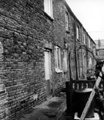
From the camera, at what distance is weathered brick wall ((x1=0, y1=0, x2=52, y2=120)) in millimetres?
5113

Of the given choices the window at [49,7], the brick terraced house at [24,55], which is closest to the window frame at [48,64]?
the brick terraced house at [24,55]

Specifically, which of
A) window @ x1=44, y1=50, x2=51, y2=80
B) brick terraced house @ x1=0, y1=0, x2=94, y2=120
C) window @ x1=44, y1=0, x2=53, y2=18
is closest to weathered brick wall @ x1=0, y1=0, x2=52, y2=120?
brick terraced house @ x1=0, y1=0, x2=94, y2=120

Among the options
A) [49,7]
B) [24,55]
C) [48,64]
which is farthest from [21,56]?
[49,7]

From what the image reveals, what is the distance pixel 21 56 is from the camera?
6.11m

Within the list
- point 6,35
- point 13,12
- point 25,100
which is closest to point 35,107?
point 25,100

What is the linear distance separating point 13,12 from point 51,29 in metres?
4.08

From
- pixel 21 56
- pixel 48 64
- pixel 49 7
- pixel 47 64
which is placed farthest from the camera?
pixel 49 7

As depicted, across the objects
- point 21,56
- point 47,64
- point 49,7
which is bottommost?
point 47,64

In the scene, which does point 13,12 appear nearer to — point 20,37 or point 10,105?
point 20,37

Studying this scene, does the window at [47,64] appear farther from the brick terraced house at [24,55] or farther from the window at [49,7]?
the window at [49,7]

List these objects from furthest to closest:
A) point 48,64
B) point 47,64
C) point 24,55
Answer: point 48,64, point 47,64, point 24,55

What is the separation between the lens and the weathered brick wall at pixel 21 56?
Answer: 511cm

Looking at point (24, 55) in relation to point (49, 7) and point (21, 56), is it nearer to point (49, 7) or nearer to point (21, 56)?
point (21, 56)

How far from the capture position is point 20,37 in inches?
238
